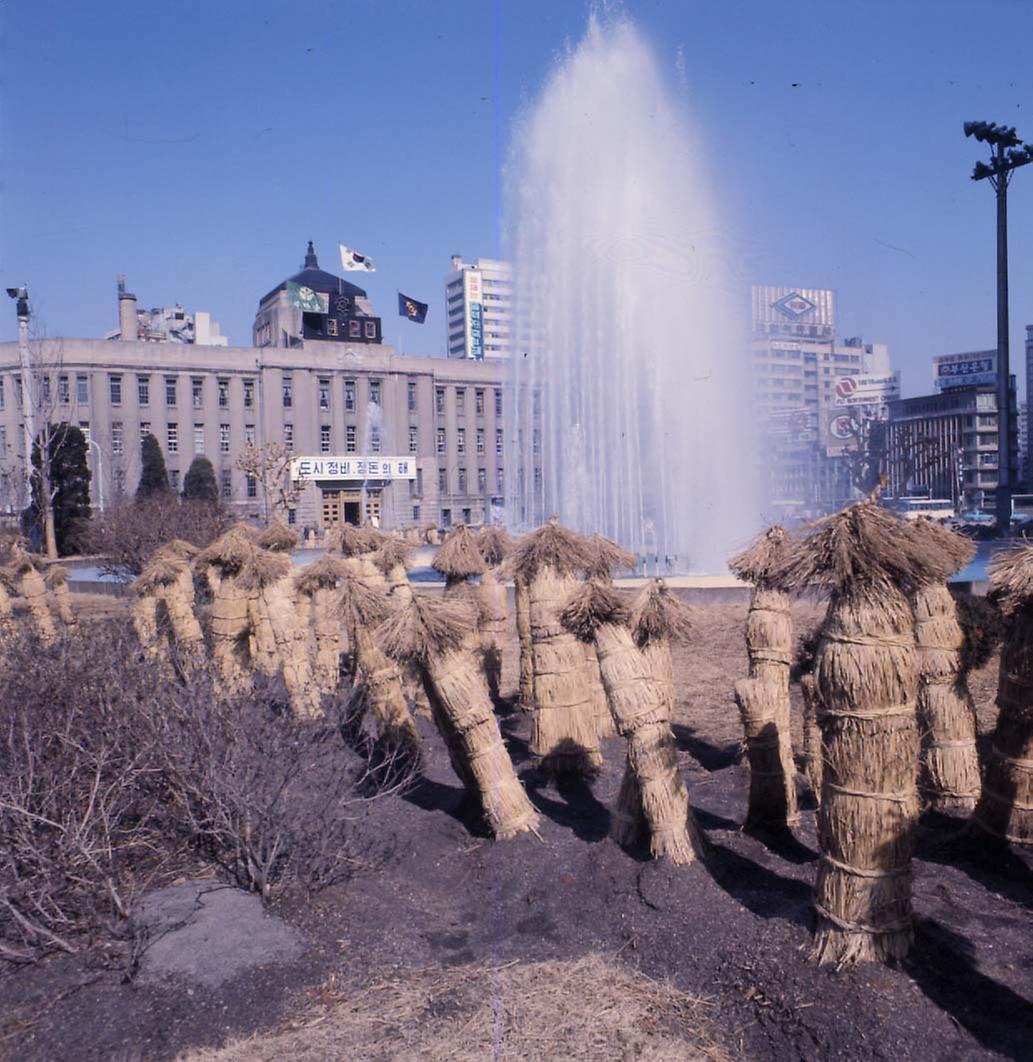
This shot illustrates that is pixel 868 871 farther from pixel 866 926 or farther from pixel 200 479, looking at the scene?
pixel 200 479

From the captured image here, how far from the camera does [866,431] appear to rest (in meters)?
75.8

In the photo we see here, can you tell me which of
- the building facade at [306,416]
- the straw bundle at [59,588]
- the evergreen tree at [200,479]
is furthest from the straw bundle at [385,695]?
the evergreen tree at [200,479]

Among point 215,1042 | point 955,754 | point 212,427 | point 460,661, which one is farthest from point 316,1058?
point 212,427

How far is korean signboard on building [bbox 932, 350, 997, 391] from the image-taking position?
277 feet

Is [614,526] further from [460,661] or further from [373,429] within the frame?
[373,429]

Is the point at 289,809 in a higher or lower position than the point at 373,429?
lower

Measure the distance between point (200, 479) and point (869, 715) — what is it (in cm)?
5411

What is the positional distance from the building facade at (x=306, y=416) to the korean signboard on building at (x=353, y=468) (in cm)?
8

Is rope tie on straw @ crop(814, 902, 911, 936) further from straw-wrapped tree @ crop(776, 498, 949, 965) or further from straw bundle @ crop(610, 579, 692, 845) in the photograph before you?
straw bundle @ crop(610, 579, 692, 845)

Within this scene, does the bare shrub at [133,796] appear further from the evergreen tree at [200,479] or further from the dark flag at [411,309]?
the dark flag at [411,309]

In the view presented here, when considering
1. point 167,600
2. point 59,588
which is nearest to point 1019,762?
point 167,600

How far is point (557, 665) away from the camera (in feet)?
29.2

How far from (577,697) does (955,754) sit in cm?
337

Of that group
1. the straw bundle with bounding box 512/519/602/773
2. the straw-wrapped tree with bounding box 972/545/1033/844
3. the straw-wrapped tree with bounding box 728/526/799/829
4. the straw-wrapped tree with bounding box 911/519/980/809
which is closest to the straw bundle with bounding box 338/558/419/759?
the straw bundle with bounding box 512/519/602/773
